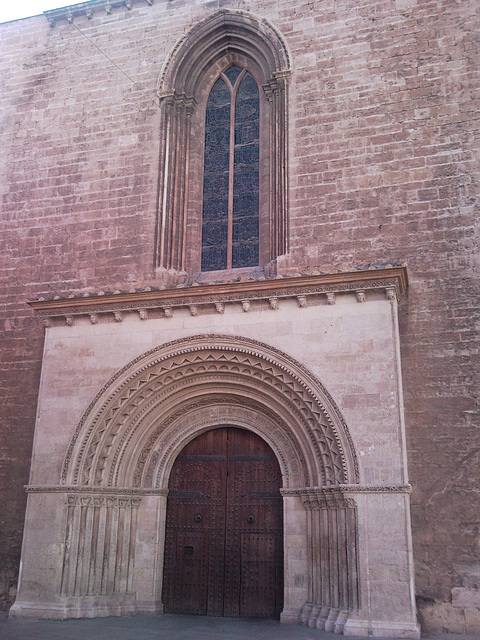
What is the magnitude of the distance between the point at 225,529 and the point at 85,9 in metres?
10.4

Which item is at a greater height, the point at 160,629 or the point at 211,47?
the point at 211,47

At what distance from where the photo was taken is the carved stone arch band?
11.5m

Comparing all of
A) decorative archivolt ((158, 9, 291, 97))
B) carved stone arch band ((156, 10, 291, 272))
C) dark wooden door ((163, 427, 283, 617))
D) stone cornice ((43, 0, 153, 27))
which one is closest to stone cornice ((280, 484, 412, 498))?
dark wooden door ((163, 427, 283, 617))

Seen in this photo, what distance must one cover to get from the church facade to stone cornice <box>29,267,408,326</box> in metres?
0.03

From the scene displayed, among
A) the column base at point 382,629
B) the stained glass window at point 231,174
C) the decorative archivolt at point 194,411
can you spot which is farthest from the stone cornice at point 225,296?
the column base at point 382,629

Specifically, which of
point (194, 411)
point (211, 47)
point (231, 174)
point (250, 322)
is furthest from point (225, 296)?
point (211, 47)

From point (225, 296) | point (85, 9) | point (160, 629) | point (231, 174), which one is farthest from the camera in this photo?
point (85, 9)

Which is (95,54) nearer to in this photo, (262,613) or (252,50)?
(252,50)

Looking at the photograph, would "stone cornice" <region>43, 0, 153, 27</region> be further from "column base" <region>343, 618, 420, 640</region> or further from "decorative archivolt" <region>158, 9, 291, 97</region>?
"column base" <region>343, 618, 420, 640</region>

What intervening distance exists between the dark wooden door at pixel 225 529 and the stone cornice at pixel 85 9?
866 centimetres

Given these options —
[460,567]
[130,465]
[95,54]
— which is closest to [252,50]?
[95,54]

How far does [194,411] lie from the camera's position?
10523 mm

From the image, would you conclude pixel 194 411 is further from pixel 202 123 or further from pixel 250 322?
pixel 202 123

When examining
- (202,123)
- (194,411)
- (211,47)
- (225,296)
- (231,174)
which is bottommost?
(194,411)
